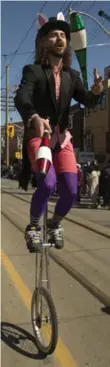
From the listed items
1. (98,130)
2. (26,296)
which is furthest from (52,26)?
(98,130)

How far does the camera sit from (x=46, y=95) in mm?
3609

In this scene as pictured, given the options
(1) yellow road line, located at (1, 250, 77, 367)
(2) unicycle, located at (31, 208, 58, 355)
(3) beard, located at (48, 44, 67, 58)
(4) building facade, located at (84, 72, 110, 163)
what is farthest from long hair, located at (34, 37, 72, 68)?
(4) building facade, located at (84, 72, 110, 163)

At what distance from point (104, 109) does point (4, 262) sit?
31.2m

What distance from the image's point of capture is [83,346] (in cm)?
405

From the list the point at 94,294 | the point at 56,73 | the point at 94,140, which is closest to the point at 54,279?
the point at 94,294

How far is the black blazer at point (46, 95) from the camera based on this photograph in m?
3.31

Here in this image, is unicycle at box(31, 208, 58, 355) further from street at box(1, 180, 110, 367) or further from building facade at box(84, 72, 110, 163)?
building facade at box(84, 72, 110, 163)

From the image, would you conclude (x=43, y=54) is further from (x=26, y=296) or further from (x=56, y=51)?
(x=26, y=296)

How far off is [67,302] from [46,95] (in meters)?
2.42

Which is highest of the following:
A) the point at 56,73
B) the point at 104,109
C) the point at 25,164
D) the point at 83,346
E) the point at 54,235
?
the point at 104,109

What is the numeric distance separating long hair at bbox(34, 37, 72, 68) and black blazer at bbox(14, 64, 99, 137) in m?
0.05

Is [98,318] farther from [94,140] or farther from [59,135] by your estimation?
[94,140]

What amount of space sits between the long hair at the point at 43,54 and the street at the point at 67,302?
86.8 inches

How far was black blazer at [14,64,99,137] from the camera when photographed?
130 inches
